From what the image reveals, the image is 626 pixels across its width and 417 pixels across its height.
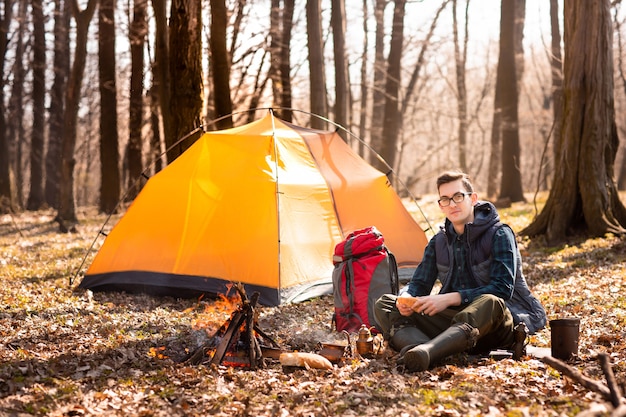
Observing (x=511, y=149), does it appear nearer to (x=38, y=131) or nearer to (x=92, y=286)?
(x=92, y=286)

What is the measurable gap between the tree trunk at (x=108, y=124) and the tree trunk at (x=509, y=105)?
9.67 metres

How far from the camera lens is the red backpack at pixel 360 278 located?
6.34 meters

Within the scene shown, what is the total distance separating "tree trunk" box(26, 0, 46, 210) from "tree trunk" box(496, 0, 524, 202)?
13082 millimetres

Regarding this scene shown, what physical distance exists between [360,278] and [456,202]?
63.3 inches

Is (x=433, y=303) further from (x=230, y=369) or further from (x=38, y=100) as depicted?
(x=38, y=100)

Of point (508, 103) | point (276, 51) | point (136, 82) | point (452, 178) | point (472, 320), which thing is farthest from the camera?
point (136, 82)

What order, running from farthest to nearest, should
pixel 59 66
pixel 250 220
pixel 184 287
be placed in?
pixel 59 66
pixel 250 220
pixel 184 287

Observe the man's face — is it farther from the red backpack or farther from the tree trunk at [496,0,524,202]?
the tree trunk at [496,0,524,202]

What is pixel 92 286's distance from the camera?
8273 millimetres

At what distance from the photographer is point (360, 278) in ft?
21.3

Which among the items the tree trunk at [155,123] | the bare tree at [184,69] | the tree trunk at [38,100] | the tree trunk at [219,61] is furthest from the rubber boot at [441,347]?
the tree trunk at [38,100]

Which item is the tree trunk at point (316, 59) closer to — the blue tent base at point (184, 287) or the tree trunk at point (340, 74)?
the tree trunk at point (340, 74)

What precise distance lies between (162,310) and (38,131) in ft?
63.7

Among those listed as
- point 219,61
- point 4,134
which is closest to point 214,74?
point 219,61
